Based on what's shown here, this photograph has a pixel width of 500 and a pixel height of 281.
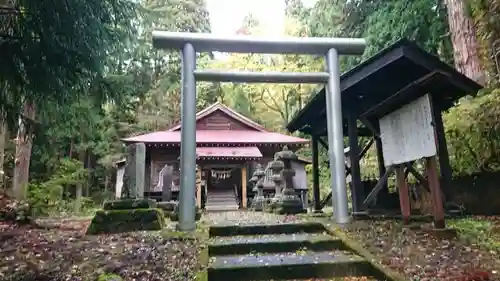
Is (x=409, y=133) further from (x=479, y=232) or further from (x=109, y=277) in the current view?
(x=109, y=277)

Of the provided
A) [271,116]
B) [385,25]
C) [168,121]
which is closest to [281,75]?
[385,25]

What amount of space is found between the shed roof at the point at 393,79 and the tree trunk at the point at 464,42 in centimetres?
117

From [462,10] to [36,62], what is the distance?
28.7ft

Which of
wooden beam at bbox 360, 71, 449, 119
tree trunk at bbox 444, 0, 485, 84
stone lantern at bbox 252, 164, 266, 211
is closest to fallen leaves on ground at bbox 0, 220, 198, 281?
wooden beam at bbox 360, 71, 449, 119

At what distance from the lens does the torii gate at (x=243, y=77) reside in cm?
562

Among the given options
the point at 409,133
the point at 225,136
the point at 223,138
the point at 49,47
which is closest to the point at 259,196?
the point at 223,138

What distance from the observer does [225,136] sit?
1820 cm

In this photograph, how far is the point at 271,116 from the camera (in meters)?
27.9

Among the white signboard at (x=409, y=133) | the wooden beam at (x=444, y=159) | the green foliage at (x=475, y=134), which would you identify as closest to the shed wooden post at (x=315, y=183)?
the green foliage at (x=475, y=134)

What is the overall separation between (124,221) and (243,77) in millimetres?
3265

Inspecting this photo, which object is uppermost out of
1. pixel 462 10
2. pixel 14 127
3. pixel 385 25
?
pixel 385 25

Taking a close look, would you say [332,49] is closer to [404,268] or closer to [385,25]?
[404,268]

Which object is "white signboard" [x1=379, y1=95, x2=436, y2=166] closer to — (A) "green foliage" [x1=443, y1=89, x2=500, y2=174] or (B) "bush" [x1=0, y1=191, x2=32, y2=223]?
(A) "green foliage" [x1=443, y1=89, x2=500, y2=174]

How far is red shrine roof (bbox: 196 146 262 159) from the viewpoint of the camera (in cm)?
1566
